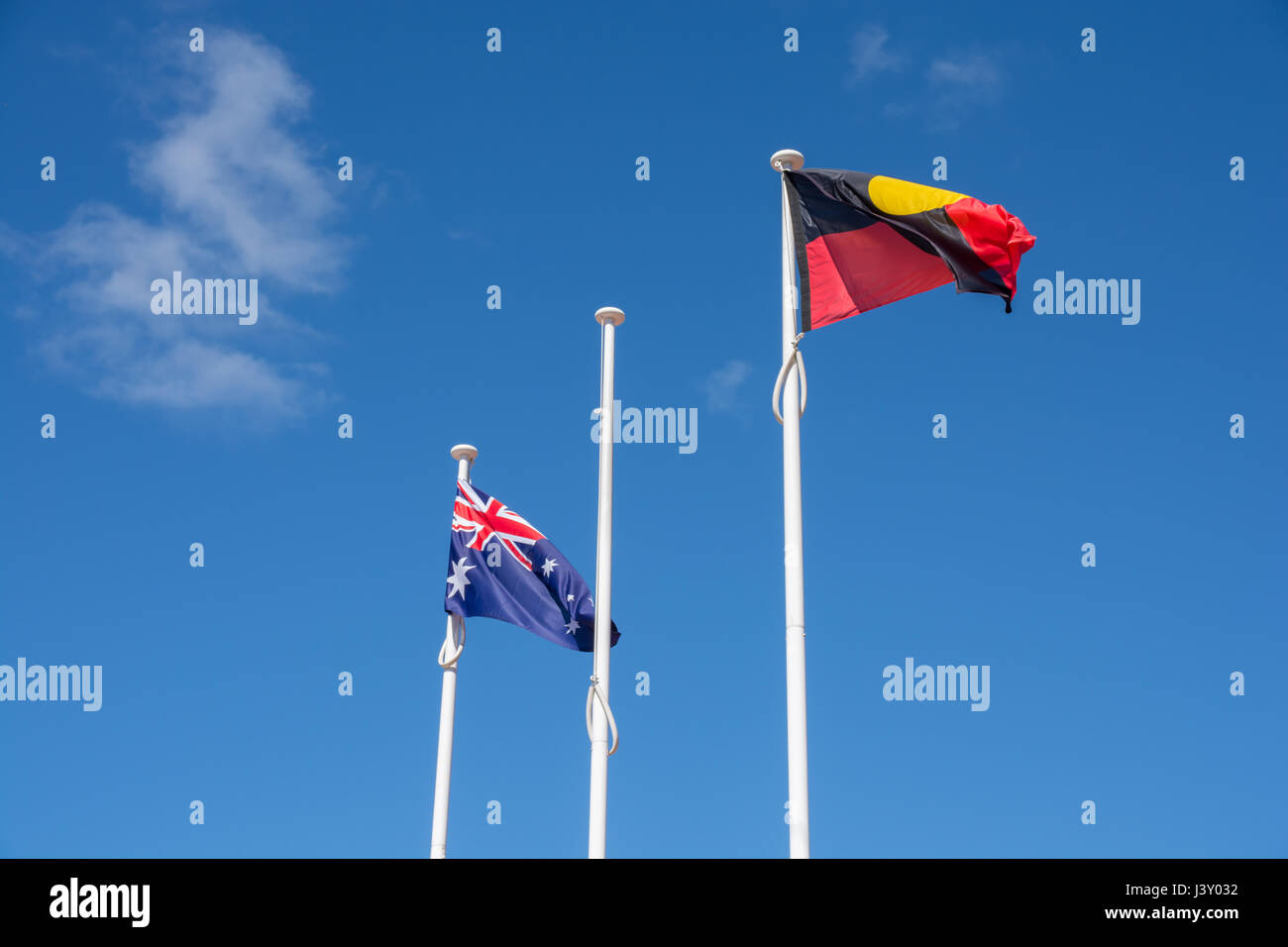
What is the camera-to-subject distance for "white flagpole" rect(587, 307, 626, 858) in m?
17.8

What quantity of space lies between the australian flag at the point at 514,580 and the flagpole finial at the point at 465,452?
1239mm

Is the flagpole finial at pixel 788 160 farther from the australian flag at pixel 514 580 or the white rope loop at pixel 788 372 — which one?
the australian flag at pixel 514 580

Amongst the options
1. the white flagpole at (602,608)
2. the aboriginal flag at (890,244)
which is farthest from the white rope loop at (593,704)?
the aboriginal flag at (890,244)

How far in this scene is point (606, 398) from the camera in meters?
20.1

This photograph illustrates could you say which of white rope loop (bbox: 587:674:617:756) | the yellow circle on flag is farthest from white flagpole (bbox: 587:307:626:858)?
the yellow circle on flag

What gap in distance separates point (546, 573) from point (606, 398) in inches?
112

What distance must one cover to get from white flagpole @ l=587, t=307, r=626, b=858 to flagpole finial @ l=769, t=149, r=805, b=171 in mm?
5469

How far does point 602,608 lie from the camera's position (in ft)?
62.3

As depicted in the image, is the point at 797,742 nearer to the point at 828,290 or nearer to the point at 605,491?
the point at 828,290

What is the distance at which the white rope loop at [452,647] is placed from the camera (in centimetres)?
2067

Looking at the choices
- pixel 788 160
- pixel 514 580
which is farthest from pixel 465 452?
pixel 788 160

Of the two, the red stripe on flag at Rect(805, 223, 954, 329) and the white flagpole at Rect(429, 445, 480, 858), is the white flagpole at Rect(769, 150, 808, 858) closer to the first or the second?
the red stripe on flag at Rect(805, 223, 954, 329)
